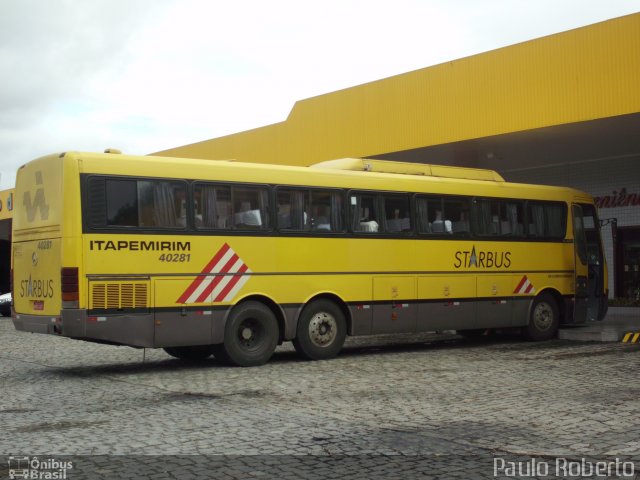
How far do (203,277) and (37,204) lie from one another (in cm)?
258

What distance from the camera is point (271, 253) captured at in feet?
43.6

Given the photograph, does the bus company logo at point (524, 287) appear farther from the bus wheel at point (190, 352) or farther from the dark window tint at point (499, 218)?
the bus wheel at point (190, 352)

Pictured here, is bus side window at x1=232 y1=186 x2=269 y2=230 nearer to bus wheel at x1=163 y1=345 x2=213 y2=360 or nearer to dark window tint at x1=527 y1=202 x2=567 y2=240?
bus wheel at x1=163 y1=345 x2=213 y2=360

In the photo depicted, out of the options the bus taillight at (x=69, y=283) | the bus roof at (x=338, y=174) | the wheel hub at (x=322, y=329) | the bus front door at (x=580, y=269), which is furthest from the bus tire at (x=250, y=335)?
the bus front door at (x=580, y=269)

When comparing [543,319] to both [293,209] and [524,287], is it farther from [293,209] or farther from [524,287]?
[293,209]

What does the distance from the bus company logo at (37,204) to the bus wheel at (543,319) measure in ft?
31.4

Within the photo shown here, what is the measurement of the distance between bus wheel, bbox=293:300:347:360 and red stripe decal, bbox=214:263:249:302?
1.30m

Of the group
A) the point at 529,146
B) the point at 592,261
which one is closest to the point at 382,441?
the point at 592,261

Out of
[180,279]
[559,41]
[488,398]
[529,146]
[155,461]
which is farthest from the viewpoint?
[529,146]

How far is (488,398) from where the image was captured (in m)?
9.45

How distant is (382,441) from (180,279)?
19.5 feet

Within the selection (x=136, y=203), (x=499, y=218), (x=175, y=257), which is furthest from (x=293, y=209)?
(x=499, y=218)

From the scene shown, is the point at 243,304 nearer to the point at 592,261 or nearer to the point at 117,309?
the point at 117,309

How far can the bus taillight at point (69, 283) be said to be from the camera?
11383 mm
